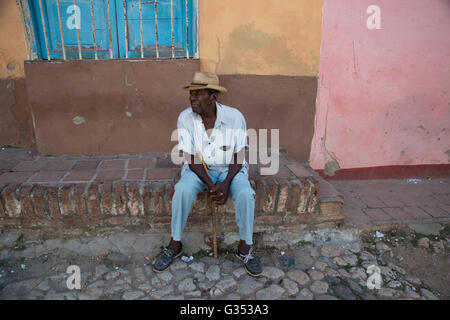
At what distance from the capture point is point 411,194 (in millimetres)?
3527

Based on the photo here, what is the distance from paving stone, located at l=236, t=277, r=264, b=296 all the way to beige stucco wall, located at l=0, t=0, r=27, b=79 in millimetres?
3083

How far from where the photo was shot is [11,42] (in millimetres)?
3055

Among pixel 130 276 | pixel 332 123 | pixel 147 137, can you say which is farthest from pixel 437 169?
pixel 130 276

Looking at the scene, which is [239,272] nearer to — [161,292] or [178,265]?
[178,265]

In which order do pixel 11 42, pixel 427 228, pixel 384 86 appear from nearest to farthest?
1. pixel 427 228
2. pixel 11 42
3. pixel 384 86

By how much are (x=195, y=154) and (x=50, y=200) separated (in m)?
1.27

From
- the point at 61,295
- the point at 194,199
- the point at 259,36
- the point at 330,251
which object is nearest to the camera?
the point at 61,295

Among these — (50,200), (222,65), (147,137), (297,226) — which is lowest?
(297,226)

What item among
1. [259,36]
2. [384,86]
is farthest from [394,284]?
[259,36]

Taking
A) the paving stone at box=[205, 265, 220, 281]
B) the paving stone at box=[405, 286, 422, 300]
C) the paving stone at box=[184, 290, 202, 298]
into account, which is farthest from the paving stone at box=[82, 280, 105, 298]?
the paving stone at box=[405, 286, 422, 300]

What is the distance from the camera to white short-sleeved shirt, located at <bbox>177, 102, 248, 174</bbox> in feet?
8.03

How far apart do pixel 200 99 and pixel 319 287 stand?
66.0 inches
